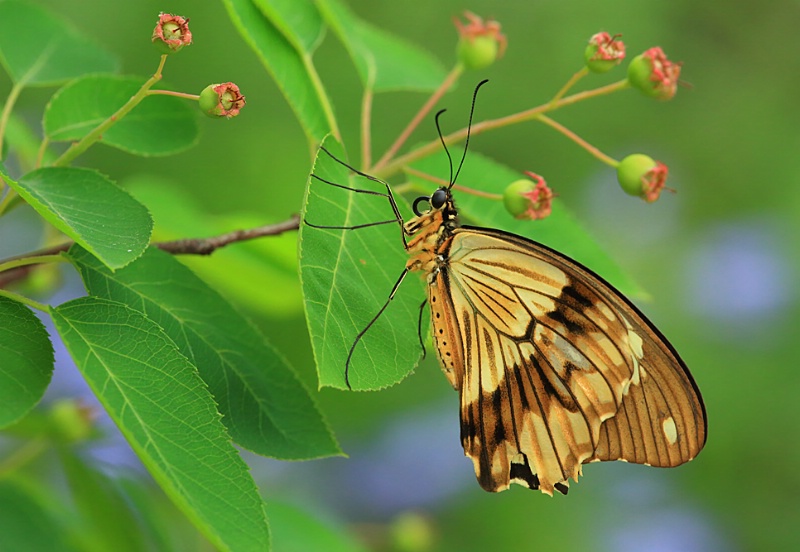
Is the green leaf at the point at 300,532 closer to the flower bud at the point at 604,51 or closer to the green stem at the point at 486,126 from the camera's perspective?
the green stem at the point at 486,126

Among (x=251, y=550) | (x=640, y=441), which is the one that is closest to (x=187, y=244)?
(x=251, y=550)

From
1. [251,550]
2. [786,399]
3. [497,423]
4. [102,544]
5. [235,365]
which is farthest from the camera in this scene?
[786,399]

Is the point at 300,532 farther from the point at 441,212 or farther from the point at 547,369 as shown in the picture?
the point at 441,212

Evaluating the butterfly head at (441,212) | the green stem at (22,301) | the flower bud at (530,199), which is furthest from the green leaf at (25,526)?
the flower bud at (530,199)

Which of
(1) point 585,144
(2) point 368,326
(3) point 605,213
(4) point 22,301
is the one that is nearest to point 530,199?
(1) point 585,144

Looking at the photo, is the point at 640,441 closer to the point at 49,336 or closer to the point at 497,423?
the point at 497,423

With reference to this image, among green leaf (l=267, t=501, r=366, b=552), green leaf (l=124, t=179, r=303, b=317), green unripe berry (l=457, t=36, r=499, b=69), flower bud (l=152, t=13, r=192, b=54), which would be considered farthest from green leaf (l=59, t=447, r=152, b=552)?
green unripe berry (l=457, t=36, r=499, b=69)

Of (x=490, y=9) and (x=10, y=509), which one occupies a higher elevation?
(x=490, y=9)
